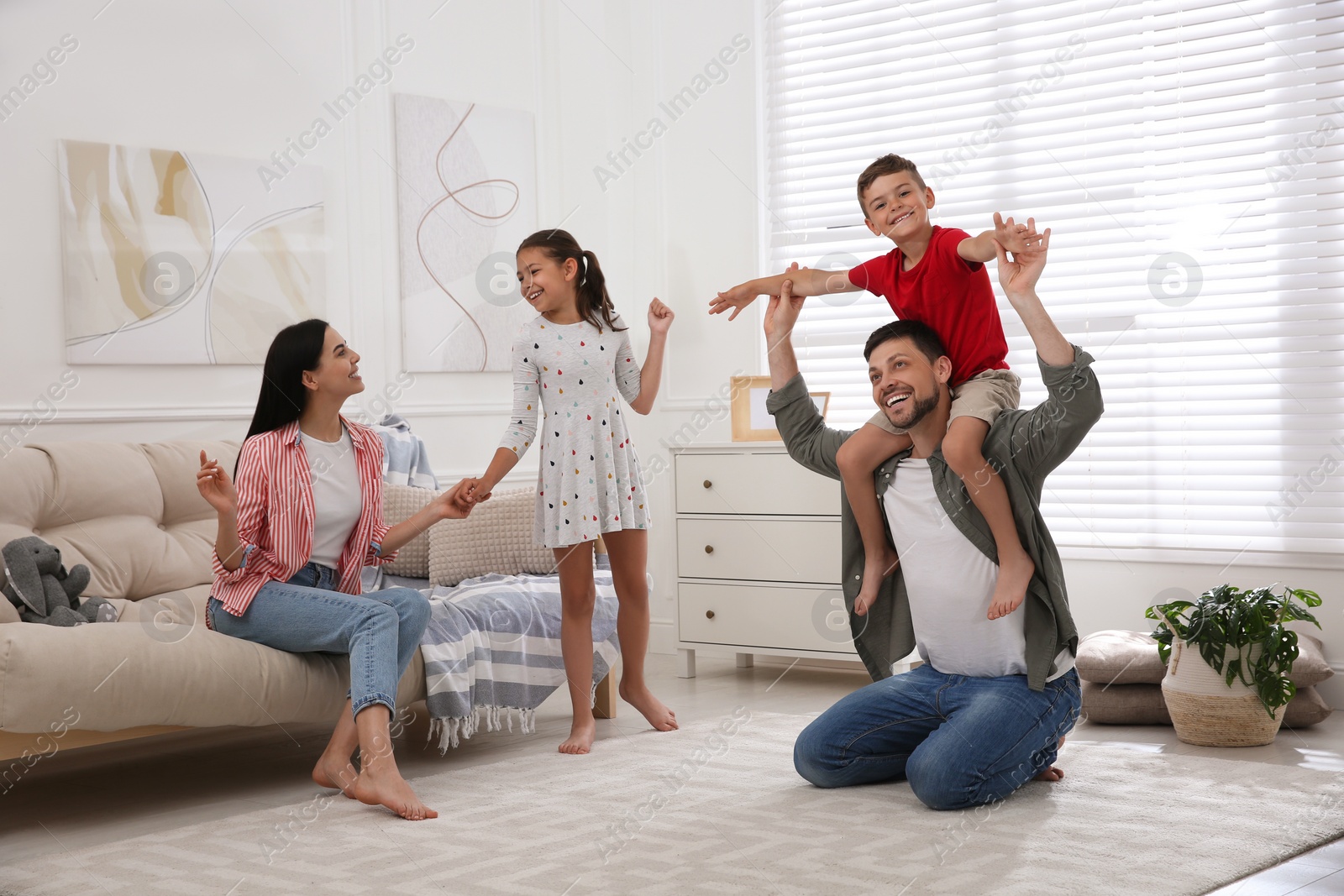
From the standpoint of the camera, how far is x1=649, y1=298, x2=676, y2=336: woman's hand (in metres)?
3.30

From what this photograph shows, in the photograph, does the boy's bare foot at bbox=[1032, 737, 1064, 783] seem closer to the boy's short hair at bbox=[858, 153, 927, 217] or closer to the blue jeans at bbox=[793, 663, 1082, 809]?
the blue jeans at bbox=[793, 663, 1082, 809]

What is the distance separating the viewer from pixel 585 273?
134 inches

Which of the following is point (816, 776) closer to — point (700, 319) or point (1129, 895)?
point (1129, 895)

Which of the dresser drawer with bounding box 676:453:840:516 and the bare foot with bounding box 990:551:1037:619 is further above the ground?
the dresser drawer with bounding box 676:453:840:516

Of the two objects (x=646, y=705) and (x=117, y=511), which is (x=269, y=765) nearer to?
(x=117, y=511)

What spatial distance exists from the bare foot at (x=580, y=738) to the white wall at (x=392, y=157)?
5.22ft

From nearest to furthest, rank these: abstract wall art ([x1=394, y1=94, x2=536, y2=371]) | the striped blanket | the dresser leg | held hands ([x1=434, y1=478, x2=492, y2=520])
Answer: held hands ([x1=434, y1=478, x2=492, y2=520]), the striped blanket, the dresser leg, abstract wall art ([x1=394, y1=94, x2=536, y2=371])

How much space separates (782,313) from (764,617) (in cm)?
185

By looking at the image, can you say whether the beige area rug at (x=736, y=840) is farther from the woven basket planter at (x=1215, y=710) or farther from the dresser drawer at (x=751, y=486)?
the dresser drawer at (x=751, y=486)

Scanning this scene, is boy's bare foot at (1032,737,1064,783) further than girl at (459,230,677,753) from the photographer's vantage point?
No

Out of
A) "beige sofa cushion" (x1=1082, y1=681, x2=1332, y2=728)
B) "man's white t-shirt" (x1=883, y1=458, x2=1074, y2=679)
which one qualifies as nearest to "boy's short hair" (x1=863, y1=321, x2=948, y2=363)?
"man's white t-shirt" (x1=883, y1=458, x2=1074, y2=679)

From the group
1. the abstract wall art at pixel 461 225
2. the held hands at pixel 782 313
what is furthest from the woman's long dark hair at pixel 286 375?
the abstract wall art at pixel 461 225

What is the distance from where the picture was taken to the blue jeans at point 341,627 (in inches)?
105

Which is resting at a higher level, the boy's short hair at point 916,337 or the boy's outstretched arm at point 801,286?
the boy's outstretched arm at point 801,286
